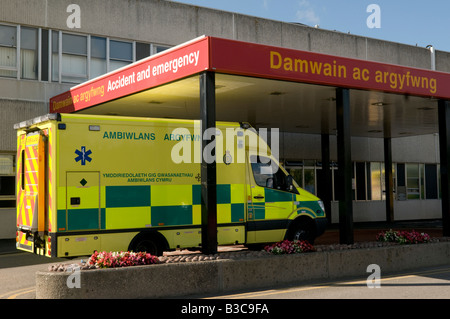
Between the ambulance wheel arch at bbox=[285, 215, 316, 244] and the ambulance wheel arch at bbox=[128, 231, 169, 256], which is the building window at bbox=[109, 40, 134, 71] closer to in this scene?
the ambulance wheel arch at bbox=[285, 215, 316, 244]

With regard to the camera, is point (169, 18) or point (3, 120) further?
point (169, 18)

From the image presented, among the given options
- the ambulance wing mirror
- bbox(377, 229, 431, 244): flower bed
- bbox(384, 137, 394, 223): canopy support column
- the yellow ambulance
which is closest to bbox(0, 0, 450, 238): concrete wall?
bbox(384, 137, 394, 223): canopy support column

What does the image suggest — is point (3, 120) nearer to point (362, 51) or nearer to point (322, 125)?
point (322, 125)

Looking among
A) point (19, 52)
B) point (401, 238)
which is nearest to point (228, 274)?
point (401, 238)

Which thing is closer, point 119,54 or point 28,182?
point 28,182

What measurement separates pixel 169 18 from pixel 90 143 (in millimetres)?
11819

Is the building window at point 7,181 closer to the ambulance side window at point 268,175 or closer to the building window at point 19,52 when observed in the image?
the building window at point 19,52

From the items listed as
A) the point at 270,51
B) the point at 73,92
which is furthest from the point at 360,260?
the point at 73,92

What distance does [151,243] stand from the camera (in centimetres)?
1062

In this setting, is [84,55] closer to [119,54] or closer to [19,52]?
[119,54]

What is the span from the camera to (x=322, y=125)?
763 inches

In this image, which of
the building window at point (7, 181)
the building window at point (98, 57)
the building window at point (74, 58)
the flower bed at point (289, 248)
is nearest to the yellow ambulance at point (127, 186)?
the flower bed at point (289, 248)

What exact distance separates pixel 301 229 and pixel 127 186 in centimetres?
461

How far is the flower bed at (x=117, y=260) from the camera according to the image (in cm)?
808
